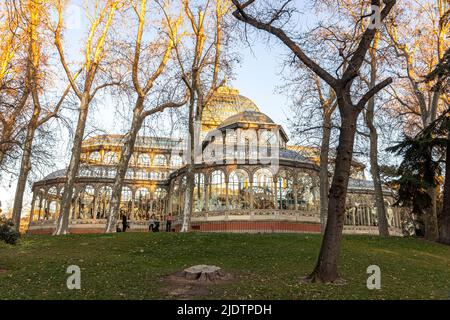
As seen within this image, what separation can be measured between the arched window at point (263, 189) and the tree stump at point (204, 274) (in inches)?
670

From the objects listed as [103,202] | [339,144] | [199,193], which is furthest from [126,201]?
[339,144]

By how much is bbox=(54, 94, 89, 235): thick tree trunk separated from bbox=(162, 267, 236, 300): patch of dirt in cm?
1156

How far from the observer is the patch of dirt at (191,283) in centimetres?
806

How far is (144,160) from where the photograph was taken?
131 feet

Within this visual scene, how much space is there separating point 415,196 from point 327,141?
16.0 feet

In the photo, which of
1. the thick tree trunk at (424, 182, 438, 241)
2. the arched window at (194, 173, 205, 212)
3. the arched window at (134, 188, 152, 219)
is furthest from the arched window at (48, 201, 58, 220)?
the thick tree trunk at (424, 182, 438, 241)

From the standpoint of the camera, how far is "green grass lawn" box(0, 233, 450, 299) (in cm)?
820

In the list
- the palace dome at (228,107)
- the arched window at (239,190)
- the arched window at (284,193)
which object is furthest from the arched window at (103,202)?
the arched window at (284,193)

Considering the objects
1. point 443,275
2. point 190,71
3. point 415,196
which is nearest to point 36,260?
point 443,275

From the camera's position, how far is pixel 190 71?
845 inches

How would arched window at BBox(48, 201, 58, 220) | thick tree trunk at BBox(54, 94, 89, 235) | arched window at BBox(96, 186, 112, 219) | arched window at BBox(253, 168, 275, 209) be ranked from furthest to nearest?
arched window at BBox(48, 201, 58, 220)
arched window at BBox(96, 186, 112, 219)
arched window at BBox(253, 168, 275, 209)
thick tree trunk at BBox(54, 94, 89, 235)

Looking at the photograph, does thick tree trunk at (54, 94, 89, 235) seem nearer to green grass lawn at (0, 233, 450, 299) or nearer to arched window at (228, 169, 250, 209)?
green grass lawn at (0, 233, 450, 299)

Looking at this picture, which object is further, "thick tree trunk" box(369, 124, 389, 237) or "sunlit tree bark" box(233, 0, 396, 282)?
"thick tree trunk" box(369, 124, 389, 237)

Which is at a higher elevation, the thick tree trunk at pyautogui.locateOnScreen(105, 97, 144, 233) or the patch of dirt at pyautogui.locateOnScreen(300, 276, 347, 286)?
the thick tree trunk at pyautogui.locateOnScreen(105, 97, 144, 233)
